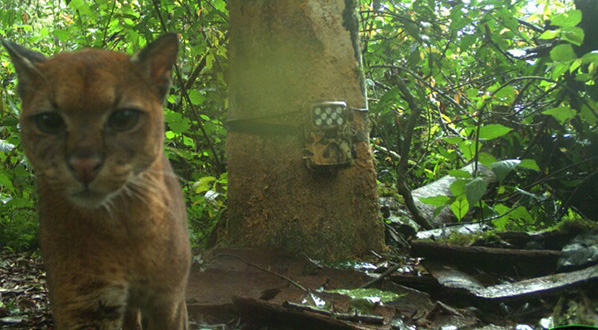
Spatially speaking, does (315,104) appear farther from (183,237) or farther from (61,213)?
(61,213)

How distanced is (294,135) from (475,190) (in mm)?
1214

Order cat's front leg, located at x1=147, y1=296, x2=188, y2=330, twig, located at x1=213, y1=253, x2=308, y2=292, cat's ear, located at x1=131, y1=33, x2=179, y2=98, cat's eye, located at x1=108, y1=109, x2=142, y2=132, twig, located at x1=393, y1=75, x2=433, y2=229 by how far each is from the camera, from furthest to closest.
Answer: twig, located at x1=393, y1=75, x2=433, y2=229, twig, located at x1=213, y1=253, x2=308, y2=292, cat's front leg, located at x1=147, y1=296, x2=188, y2=330, cat's ear, located at x1=131, y1=33, x2=179, y2=98, cat's eye, located at x1=108, y1=109, x2=142, y2=132

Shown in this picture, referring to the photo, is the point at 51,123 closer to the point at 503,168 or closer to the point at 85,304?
the point at 85,304

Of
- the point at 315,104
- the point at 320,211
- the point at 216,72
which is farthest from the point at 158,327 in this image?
the point at 216,72

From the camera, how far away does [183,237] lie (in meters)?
2.75

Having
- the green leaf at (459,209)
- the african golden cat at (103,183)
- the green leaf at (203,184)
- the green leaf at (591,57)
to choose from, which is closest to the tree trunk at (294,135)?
the green leaf at (459,209)

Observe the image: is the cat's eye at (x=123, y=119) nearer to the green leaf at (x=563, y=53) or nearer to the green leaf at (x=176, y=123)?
the green leaf at (x=176, y=123)

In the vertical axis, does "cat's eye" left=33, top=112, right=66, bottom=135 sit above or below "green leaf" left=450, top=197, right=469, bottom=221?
above

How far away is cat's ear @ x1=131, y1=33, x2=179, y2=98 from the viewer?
244 cm

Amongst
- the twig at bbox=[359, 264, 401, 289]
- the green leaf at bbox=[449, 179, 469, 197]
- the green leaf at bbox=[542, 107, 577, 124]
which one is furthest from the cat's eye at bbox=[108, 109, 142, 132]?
the green leaf at bbox=[542, 107, 577, 124]

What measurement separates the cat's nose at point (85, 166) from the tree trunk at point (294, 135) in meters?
1.78

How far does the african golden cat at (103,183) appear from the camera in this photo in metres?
2.12

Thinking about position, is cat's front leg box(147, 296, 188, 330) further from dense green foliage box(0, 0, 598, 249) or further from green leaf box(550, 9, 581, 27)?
green leaf box(550, 9, 581, 27)

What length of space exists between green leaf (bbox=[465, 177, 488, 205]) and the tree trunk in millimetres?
648
